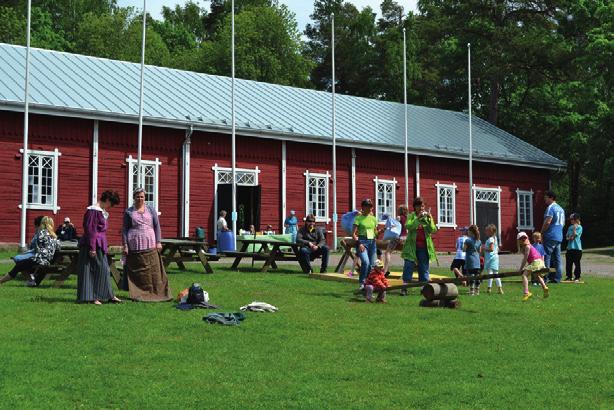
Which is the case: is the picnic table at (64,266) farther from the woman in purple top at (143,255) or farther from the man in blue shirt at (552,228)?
the man in blue shirt at (552,228)

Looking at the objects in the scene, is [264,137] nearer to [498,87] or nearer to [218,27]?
[498,87]

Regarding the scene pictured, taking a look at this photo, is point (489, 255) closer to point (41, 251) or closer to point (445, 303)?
point (445, 303)

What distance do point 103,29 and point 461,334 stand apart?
5135 centimetres

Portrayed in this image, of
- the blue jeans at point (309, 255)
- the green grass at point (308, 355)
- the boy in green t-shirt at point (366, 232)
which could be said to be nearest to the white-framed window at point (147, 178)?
the blue jeans at point (309, 255)

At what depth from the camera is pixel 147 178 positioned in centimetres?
2933

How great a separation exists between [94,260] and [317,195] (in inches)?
832

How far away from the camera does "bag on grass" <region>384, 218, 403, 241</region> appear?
17.1 metres

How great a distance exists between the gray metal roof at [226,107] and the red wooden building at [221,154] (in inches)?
2.9

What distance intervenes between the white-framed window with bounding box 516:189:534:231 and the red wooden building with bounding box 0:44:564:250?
78mm

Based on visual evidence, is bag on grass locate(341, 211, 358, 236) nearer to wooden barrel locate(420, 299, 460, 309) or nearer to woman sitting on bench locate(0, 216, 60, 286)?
wooden barrel locate(420, 299, 460, 309)

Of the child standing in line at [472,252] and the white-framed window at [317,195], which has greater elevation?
the white-framed window at [317,195]

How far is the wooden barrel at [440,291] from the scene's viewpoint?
1310cm

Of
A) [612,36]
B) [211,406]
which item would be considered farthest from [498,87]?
[211,406]

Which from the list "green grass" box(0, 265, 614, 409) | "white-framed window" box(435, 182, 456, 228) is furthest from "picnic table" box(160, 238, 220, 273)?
"white-framed window" box(435, 182, 456, 228)
